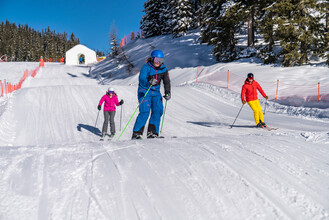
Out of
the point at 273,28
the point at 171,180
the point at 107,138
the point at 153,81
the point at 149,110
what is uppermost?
the point at 273,28

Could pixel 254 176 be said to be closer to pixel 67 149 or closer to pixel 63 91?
pixel 67 149

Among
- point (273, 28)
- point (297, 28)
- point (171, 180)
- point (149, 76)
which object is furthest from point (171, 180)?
point (297, 28)

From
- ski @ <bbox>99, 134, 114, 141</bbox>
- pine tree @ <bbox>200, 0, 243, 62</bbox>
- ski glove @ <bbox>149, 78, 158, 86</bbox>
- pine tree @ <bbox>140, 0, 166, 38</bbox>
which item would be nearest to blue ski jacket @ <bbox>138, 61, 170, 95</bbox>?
ski glove @ <bbox>149, 78, 158, 86</bbox>

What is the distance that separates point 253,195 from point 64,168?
7.41 feet

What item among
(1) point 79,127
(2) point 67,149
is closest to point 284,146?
(2) point 67,149

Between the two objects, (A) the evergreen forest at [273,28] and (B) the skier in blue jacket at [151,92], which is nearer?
(B) the skier in blue jacket at [151,92]

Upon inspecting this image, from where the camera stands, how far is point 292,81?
15344 mm

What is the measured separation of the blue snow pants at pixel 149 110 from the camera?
19.8ft

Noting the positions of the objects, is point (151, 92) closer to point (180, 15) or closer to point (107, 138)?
point (107, 138)

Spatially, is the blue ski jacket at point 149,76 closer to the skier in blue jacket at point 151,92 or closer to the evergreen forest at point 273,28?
the skier in blue jacket at point 151,92

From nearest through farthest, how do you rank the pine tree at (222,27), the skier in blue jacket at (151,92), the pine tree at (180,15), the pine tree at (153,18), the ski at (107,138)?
the skier in blue jacket at (151,92), the ski at (107,138), the pine tree at (222,27), the pine tree at (180,15), the pine tree at (153,18)

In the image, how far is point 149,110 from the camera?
609 centimetres

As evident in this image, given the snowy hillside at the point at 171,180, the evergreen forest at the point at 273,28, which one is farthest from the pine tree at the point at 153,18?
the snowy hillside at the point at 171,180

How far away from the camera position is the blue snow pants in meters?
6.03
